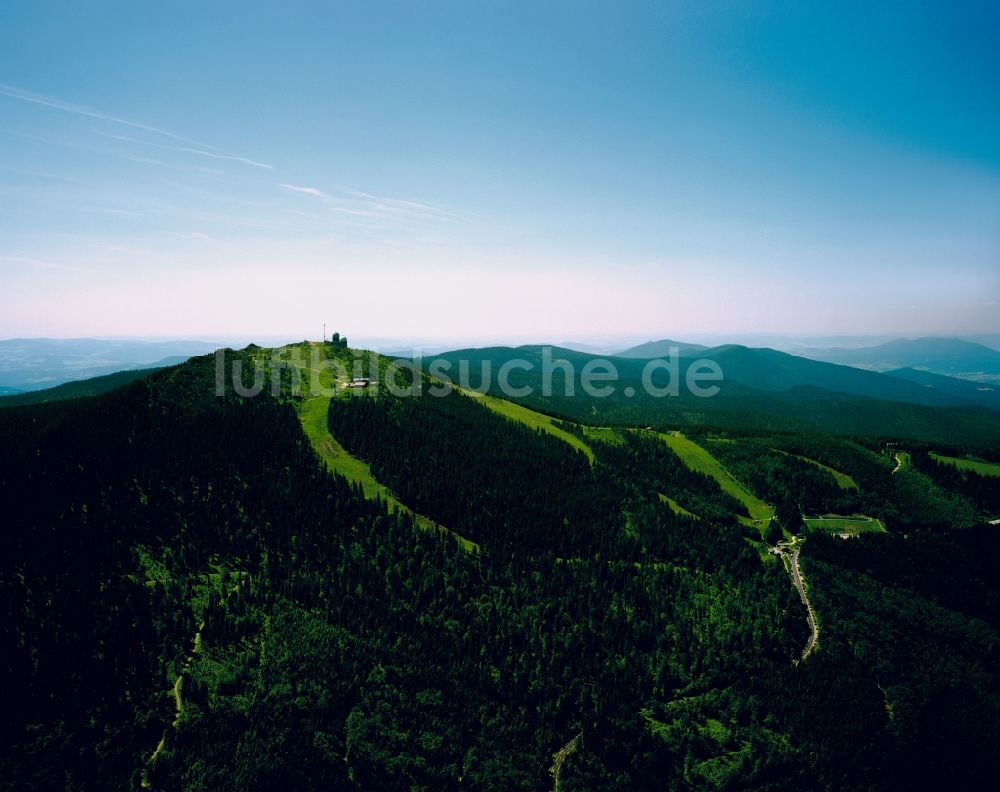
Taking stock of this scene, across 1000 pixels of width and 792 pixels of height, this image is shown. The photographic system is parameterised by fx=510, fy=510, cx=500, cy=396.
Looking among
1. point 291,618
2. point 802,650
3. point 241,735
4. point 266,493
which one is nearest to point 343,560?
point 291,618

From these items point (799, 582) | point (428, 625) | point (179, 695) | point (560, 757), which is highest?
point (428, 625)

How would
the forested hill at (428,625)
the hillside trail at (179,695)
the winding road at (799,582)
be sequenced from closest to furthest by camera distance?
the hillside trail at (179,695) < the forested hill at (428,625) < the winding road at (799,582)

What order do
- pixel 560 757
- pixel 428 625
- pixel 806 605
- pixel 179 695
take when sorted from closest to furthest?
pixel 179 695 → pixel 560 757 → pixel 428 625 → pixel 806 605

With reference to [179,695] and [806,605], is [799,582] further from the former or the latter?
[179,695]

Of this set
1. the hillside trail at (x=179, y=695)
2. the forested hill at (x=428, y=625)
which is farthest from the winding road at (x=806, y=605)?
the hillside trail at (x=179, y=695)

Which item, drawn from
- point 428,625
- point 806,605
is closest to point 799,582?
point 806,605

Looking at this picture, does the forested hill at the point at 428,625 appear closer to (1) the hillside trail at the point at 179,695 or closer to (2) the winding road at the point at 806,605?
(1) the hillside trail at the point at 179,695

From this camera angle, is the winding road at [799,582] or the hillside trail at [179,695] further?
the winding road at [799,582]

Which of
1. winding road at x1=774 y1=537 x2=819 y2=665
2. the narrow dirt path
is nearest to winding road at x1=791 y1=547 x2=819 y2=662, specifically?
winding road at x1=774 y1=537 x2=819 y2=665
